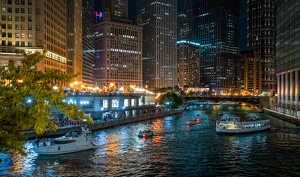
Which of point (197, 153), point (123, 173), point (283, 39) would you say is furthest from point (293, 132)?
point (283, 39)

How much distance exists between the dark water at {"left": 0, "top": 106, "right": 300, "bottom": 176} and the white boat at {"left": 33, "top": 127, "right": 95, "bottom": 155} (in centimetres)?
150

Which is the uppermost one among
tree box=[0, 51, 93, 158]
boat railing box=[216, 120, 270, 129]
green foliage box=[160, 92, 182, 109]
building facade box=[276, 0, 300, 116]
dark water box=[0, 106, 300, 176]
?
building facade box=[276, 0, 300, 116]

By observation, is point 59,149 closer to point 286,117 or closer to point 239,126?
point 239,126

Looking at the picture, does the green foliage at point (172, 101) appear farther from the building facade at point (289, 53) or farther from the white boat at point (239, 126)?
the white boat at point (239, 126)

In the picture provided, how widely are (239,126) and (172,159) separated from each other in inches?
1498

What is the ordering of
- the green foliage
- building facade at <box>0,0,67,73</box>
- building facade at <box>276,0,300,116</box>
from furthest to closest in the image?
the green foliage
building facade at <box>276,0,300,116</box>
building facade at <box>0,0,67,73</box>

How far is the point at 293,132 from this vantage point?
7731cm

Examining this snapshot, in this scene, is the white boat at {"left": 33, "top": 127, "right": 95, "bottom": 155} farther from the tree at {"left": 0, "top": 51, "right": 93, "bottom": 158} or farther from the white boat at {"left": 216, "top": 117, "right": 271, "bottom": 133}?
the white boat at {"left": 216, "top": 117, "right": 271, "bottom": 133}

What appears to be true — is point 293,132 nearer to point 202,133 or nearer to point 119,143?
point 202,133

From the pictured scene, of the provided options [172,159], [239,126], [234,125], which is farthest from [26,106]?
[239,126]

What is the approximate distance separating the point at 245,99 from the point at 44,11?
14256 cm

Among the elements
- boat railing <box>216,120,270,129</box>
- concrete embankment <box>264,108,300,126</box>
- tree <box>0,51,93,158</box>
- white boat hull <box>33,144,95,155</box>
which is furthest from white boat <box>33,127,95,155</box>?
concrete embankment <box>264,108,300,126</box>

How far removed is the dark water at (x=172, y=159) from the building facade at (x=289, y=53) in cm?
4858

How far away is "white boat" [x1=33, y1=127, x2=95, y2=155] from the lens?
164 ft
